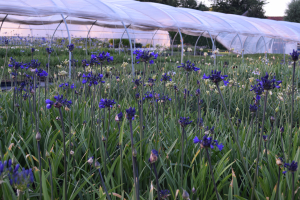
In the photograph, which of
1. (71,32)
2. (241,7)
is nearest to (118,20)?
(71,32)

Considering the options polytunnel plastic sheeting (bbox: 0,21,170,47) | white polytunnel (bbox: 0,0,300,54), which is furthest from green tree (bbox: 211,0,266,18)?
polytunnel plastic sheeting (bbox: 0,21,170,47)

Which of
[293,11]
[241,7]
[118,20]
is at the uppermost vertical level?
[241,7]

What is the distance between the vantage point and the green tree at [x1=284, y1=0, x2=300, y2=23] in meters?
36.7

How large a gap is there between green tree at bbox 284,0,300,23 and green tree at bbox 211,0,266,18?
499cm

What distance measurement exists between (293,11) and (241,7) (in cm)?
767

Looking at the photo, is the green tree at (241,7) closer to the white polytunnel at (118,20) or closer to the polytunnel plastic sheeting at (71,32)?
the white polytunnel at (118,20)

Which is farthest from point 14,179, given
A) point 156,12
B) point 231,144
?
point 156,12

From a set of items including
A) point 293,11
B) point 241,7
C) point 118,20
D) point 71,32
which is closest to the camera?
point 118,20

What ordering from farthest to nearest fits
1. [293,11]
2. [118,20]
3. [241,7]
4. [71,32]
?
[241,7] < [293,11] < [71,32] < [118,20]

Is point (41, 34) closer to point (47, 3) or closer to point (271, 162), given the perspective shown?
point (47, 3)

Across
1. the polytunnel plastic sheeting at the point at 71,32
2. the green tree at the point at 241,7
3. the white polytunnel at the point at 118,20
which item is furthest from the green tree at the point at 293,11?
the polytunnel plastic sheeting at the point at 71,32

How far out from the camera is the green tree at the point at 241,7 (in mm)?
40031

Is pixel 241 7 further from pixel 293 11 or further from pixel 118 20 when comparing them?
pixel 118 20

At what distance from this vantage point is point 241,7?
41.3 m
